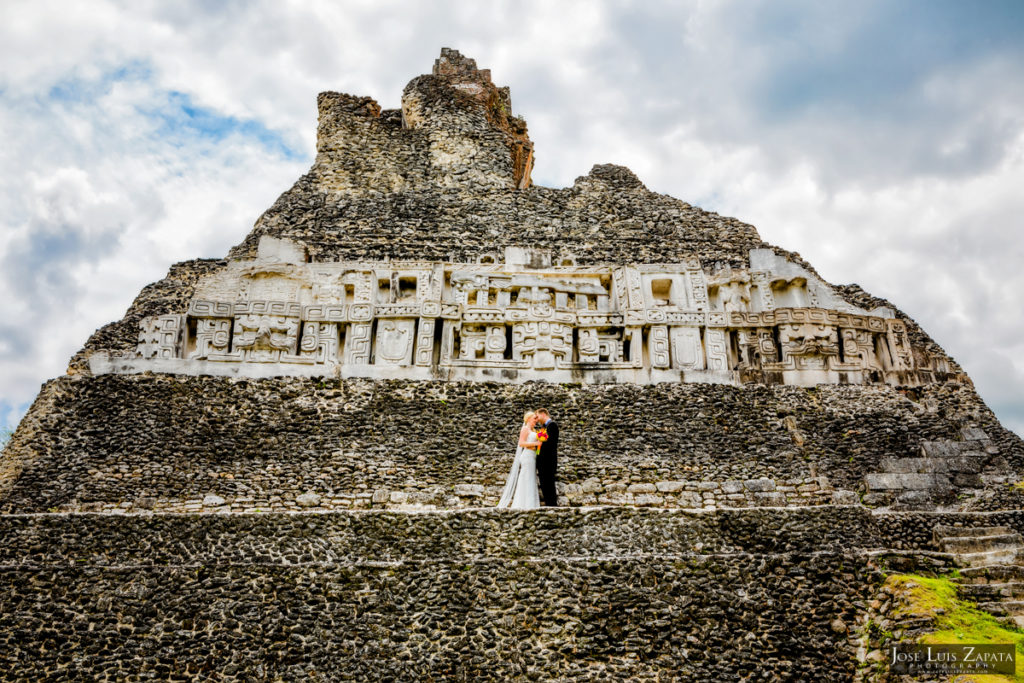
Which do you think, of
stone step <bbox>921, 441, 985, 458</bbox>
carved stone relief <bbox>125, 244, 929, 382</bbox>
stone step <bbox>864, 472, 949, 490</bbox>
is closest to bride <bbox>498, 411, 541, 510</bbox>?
carved stone relief <bbox>125, 244, 929, 382</bbox>

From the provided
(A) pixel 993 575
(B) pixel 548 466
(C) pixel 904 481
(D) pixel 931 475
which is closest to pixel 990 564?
(A) pixel 993 575

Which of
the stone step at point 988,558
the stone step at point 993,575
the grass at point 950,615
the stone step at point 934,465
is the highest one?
the stone step at point 934,465

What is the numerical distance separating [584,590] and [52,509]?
6.75 metres

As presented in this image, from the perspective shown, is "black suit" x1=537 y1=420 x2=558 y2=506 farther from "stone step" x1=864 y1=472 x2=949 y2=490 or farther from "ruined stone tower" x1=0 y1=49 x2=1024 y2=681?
"stone step" x1=864 y1=472 x2=949 y2=490

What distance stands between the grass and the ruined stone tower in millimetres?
374

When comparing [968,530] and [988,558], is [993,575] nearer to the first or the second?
[988,558]

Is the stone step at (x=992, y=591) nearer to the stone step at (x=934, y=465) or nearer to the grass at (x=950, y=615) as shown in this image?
the grass at (x=950, y=615)

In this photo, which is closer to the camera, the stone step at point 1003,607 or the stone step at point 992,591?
the stone step at point 1003,607

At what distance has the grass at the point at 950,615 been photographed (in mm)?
6660

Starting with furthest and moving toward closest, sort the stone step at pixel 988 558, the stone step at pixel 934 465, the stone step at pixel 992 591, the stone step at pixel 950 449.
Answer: the stone step at pixel 950 449, the stone step at pixel 934 465, the stone step at pixel 988 558, the stone step at pixel 992 591

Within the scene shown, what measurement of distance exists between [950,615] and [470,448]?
6.01 m

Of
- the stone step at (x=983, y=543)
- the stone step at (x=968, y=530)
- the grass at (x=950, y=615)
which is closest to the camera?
Answer: the grass at (x=950, y=615)

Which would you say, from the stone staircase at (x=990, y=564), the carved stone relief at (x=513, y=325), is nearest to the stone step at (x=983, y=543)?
the stone staircase at (x=990, y=564)

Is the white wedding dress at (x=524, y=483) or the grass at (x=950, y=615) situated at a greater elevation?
the white wedding dress at (x=524, y=483)
